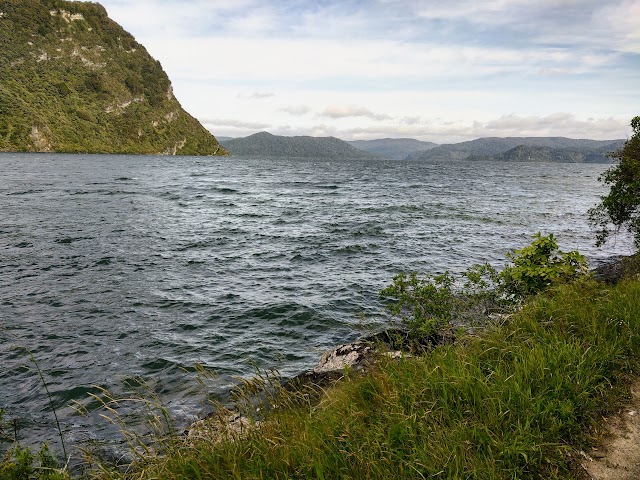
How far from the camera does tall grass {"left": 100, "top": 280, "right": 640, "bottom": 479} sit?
4.08 meters

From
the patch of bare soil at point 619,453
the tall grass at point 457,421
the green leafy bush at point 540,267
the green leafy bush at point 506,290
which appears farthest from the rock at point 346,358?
the patch of bare soil at point 619,453

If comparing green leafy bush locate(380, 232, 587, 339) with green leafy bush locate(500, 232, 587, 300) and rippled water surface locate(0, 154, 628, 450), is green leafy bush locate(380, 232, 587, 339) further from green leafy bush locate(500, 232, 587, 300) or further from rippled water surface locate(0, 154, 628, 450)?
rippled water surface locate(0, 154, 628, 450)

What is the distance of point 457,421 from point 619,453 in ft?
5.72

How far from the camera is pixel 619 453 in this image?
170 inches

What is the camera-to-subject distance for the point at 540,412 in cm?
449

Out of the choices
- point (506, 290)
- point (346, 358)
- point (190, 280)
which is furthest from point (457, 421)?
point (190, 280)

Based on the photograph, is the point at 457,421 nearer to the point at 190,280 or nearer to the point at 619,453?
the point at 619,453

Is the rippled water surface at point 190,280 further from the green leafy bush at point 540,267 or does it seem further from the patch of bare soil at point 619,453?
the patch of bare soil at point 619,453

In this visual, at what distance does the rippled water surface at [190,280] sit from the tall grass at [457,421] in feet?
10.7

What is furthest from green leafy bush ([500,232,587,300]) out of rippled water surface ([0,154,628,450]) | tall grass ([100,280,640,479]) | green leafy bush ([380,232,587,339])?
rippled water surface ([0,154,628,450])

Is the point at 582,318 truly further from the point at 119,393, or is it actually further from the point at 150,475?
the point at 119,393

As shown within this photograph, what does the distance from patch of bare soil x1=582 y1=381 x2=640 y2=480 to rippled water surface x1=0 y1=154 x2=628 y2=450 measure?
496 centimetres

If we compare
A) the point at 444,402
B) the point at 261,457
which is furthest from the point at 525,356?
the point at 261,457

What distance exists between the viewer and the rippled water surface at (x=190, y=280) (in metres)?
10.7
